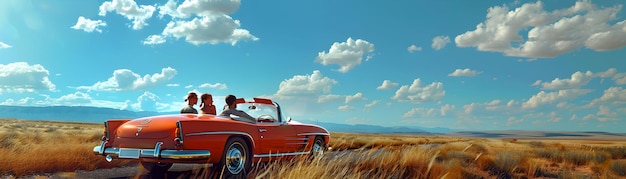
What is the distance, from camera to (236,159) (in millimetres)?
7777

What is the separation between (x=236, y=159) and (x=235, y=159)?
0.03 meters

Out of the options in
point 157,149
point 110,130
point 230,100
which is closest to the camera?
point 157,149

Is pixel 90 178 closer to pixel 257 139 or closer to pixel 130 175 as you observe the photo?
pixel 130 175

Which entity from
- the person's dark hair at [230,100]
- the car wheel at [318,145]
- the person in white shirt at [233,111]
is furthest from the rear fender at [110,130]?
the car wheel at [318,145]

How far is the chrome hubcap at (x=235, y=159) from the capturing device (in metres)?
7.59

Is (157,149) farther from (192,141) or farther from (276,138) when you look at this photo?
(276,138)

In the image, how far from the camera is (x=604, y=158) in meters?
16.9

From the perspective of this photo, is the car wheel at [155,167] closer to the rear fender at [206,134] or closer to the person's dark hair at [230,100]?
the person's dark hair at [230,100]

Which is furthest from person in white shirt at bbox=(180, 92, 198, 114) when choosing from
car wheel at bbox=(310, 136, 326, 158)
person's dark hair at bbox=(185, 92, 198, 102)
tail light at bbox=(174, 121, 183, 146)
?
car wheel at bbox=(310, 136, 326, 158)

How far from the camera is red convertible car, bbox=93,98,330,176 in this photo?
7004 millimetres

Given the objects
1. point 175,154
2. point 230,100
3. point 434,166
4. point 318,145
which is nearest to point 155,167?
point 230,100

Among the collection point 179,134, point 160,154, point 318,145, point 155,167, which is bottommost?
point 155,167

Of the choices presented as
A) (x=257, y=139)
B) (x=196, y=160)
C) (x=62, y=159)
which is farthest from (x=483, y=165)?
(x=62, y=159)

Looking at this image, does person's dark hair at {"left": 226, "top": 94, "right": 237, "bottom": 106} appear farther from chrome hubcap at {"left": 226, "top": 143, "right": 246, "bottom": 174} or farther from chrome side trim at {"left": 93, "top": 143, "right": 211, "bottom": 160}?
chrome side trim at {"left": 93, "top": 143, "right": 211, "bottom": 160}
